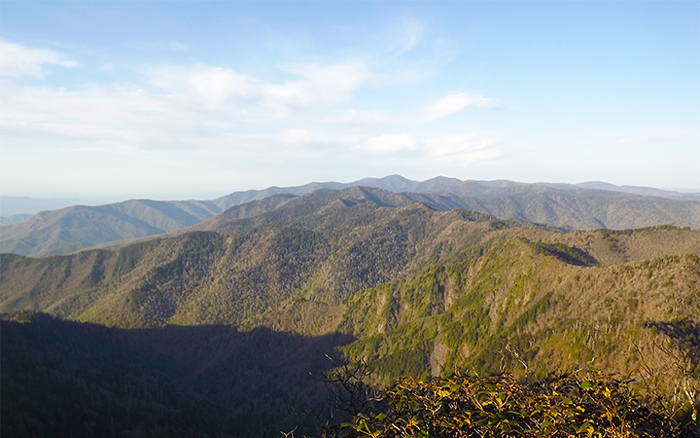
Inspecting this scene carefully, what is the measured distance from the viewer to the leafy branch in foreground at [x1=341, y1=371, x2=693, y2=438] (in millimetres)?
8812

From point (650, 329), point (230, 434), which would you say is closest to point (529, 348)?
point (650, 329)

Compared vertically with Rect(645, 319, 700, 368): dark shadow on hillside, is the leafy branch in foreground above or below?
above

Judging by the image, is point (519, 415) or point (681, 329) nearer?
point (519, 415)

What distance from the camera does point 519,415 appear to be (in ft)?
31.7

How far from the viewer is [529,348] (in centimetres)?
14538

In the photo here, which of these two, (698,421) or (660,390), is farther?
(660,390)

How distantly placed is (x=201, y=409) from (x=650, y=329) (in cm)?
20986

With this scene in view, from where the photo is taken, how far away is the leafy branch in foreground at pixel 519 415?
881 cm

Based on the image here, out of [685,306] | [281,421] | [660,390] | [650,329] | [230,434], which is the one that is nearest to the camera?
[660,390]

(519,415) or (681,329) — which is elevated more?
Result: (519,415)

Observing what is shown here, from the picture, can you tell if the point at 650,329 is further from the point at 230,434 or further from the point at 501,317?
the point at 230,434

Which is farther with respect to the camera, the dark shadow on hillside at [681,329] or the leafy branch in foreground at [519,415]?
the dark shadow on hillside at [681,329]

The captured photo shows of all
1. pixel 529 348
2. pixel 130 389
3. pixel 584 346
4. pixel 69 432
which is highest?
pixel 584 346

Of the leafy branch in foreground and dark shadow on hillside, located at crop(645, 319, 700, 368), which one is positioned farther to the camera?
dark shadow on hillside, located at crop(645, 319, 700, 368)
